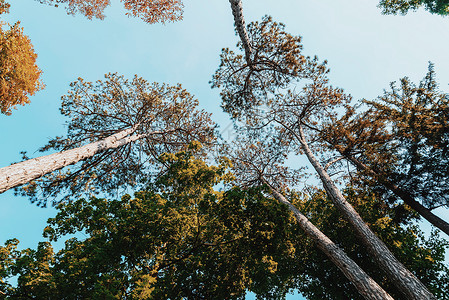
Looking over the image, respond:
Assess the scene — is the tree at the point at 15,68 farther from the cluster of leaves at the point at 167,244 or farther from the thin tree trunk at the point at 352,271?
the thin tree trunk at the point at 352,271

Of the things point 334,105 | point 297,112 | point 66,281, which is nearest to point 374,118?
point 334,105

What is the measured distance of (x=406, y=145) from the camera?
9.10 meters

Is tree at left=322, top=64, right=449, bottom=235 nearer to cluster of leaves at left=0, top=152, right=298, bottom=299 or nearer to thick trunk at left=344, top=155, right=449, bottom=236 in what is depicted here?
thick trunk at left=344, top=155, right=449, bottom=236

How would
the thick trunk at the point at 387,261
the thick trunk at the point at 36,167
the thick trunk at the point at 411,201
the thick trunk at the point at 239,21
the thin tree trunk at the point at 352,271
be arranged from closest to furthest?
the thick trunk at the point at 36,167, the thick trunk at the point at 387,261, the thin tree trunk at the point at 352,271, the thick trunk at the point at 239,21, the thick trunk at the point at 411,201

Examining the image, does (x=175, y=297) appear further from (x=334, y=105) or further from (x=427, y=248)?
(x=427, y=248)

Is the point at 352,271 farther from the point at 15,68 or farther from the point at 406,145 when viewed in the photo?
the point at 15,68

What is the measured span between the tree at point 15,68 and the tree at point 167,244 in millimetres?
7296

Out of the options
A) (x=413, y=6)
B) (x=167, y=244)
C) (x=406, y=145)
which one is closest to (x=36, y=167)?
(x=167, y=244)

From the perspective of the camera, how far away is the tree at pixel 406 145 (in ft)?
27.4

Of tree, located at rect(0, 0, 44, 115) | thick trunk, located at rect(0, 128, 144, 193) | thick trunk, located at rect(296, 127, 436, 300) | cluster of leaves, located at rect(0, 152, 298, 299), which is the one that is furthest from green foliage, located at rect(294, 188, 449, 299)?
tree, located at rect(0, 0, 44, 115)

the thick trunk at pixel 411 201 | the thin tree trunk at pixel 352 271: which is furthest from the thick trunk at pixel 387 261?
the thick trunk at pixel 411 201

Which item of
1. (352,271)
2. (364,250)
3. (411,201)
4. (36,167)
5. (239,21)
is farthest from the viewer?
(364,250)

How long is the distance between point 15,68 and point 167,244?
34.9 feet

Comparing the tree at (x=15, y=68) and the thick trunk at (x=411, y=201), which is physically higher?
the tree at (x=15, y=68)
